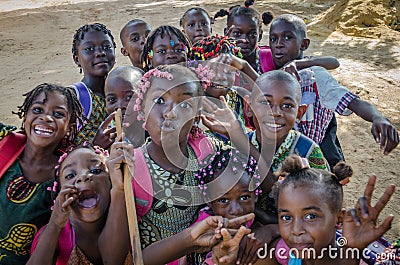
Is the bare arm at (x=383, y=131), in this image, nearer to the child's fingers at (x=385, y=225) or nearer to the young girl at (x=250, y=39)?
the young girl at (x=250, y=39)

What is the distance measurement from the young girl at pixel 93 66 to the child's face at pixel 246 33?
98 centimetres

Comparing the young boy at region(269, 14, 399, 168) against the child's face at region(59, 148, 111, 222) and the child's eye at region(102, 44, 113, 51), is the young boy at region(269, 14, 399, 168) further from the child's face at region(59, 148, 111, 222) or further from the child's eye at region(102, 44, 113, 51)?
the child's face at region(59, 148, 111, 222)

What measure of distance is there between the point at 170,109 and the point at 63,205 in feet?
2.08

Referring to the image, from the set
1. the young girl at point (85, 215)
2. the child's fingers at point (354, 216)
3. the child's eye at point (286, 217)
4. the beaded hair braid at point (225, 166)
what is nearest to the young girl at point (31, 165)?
the young girl at point (85, 215)

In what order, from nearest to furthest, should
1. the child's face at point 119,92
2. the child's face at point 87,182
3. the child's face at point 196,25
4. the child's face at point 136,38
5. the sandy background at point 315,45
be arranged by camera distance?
the child's face at point 87,182, the child's face at point 119,92, the child's face at point 136,38, the child's face at point 196,25, the sandy background at point 315,45

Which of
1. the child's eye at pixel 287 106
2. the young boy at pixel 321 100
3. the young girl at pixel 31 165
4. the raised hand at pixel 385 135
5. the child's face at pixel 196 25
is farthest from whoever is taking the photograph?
the child's face at pixel 196 25

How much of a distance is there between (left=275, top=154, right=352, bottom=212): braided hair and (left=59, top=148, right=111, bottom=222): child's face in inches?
32.5

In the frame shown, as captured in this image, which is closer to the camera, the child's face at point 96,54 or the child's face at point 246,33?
the child's face at point 96,54

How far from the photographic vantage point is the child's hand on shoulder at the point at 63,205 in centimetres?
195

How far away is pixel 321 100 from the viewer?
3.11 m

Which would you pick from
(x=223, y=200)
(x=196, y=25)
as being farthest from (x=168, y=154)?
(x=196, y=25)

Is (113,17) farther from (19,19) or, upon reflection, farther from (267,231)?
(267,231)

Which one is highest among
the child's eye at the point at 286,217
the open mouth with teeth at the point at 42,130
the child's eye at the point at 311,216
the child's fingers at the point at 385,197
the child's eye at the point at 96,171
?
the open mouth with teeth at the point at 42,130

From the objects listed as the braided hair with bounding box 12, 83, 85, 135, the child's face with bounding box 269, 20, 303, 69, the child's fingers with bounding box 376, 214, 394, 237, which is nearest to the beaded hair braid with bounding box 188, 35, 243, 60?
the child's face with bounding box 269, 20, 303, 69
